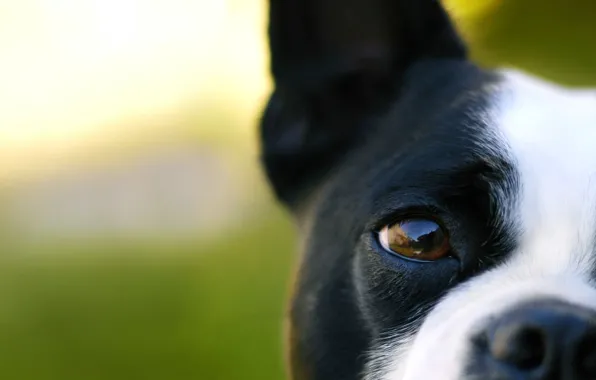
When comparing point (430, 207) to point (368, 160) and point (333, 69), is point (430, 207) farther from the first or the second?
point (333, 69)

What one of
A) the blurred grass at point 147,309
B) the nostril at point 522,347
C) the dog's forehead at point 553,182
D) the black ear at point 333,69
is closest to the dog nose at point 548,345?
the nostril at point 522,347

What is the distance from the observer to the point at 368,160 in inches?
73.3

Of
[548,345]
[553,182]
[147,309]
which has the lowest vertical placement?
[147,309]

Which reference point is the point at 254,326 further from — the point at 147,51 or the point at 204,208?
the point at 147,51

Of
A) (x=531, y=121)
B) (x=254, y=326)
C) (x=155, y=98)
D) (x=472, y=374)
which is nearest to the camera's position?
(x=472, y=374)

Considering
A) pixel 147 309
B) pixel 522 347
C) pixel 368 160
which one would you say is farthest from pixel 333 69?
pixel 147 309

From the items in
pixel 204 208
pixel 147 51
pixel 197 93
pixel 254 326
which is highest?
pixel 147 51

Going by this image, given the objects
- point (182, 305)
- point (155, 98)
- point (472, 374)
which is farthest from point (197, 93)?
point (472, 374)

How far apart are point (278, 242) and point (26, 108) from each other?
2092 mm

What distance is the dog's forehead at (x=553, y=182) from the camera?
1.48 metres

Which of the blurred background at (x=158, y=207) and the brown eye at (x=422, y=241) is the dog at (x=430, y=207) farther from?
the blurred background at (x=158, y=207)

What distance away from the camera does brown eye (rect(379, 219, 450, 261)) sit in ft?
5.04

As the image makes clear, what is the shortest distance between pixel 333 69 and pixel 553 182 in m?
0.80

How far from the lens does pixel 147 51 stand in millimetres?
5625
